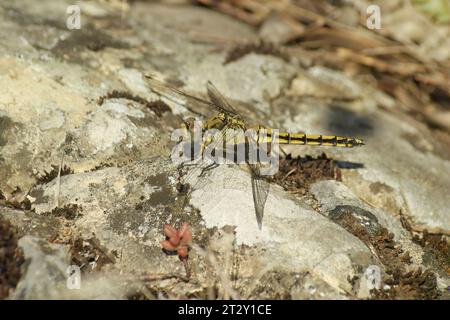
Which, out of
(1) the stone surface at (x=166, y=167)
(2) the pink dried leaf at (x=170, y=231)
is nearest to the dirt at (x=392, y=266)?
(1) the stone surface at (x=166, y=167)

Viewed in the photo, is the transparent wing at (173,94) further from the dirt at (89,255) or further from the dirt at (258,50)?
the dirt at (89,255)

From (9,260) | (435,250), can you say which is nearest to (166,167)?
(9,260)

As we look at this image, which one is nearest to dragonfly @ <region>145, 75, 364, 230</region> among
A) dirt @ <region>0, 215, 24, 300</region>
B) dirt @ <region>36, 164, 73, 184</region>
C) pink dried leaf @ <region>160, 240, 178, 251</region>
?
pink dried leaf @ <region>160, 240, 178, 251</region>

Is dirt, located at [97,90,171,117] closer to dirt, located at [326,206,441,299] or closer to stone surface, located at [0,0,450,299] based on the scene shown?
stone surface, located at [0,0,450,299]

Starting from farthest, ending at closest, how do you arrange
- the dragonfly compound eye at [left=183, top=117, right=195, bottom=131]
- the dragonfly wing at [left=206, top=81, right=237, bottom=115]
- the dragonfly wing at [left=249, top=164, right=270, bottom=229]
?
the dragonfly wing at [left=206, top=81, right=237, bottom=115] → the dragonfly compound eye at [left=183, top=117, right=195, bottom=131] → the dragonfly wing at [left=249, top=164, right=270, bottom=229]

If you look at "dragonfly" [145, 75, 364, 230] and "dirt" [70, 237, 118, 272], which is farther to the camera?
"dragonfly" [145, 75, 364, 230]

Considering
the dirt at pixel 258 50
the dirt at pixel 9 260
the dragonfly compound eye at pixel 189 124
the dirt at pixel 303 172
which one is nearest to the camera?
the dirt at pixel 9 260

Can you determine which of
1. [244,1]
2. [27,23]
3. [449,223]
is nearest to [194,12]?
[244,1]
